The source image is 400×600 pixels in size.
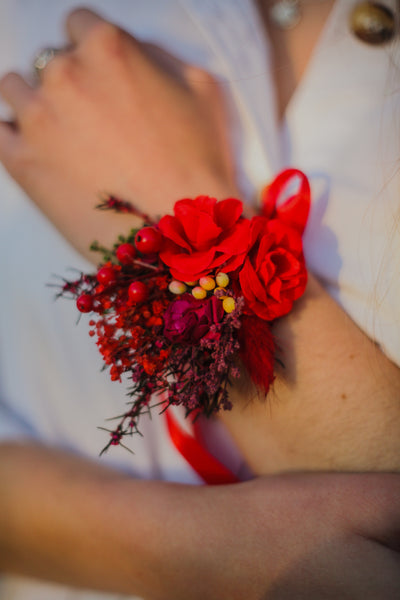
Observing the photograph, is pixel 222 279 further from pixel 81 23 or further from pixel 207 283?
pixel 81 23

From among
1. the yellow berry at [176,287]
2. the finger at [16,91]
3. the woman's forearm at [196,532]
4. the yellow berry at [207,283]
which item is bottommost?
the woman's forearm at [196,532]

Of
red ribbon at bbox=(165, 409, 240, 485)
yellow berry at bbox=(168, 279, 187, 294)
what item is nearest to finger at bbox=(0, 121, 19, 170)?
yellow berry at bbox=(168, 279, 187, 294)

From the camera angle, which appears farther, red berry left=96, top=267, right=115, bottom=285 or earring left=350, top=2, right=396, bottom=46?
earring left=350, top=2, right=396, bottom=46

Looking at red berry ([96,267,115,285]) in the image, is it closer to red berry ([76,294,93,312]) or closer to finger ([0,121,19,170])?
red berry ([76,294,93,312])

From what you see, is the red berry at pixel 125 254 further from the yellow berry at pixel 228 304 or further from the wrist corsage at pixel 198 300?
the yellow berry at pixel 228 304

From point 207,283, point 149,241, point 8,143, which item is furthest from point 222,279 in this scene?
point 8,143

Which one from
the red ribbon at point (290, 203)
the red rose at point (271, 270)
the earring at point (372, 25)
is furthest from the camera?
the earring at point (372, 25)

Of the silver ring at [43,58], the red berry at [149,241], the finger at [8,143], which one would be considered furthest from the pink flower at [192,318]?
the silver ring at [43,58]
